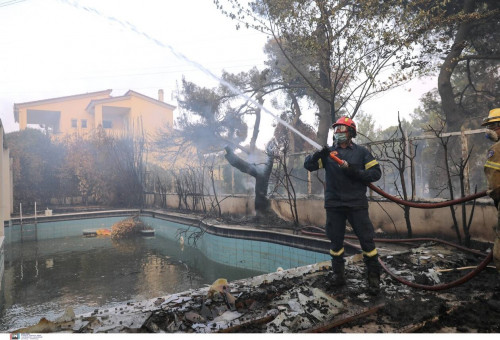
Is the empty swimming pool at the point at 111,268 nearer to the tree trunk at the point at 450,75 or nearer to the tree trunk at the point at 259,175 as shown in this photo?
the tree trunk at the point at 259,175

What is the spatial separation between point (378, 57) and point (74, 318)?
910cm

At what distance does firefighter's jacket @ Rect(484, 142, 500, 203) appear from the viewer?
3.05 metres

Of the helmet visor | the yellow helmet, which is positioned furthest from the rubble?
the helmet visor

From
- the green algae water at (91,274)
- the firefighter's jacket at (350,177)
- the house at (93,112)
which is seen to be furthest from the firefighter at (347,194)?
the house at (93,112)

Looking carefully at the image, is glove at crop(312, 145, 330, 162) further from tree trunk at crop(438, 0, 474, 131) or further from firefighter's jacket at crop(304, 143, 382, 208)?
tree trunk at crop(438, 0, 474, 131)

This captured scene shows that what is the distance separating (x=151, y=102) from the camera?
28.7 metres

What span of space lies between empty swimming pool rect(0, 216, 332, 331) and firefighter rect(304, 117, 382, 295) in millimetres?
2981

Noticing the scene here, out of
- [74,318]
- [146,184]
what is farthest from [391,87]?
[146,184]

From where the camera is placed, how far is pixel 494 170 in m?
3.08

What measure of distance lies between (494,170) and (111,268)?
8.15 m

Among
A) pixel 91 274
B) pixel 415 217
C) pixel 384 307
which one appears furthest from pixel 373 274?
pixel 91 274

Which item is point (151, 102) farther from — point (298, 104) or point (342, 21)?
point (342, 21)

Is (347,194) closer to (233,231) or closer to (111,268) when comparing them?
(233,231)

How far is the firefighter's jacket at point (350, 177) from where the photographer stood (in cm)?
406
